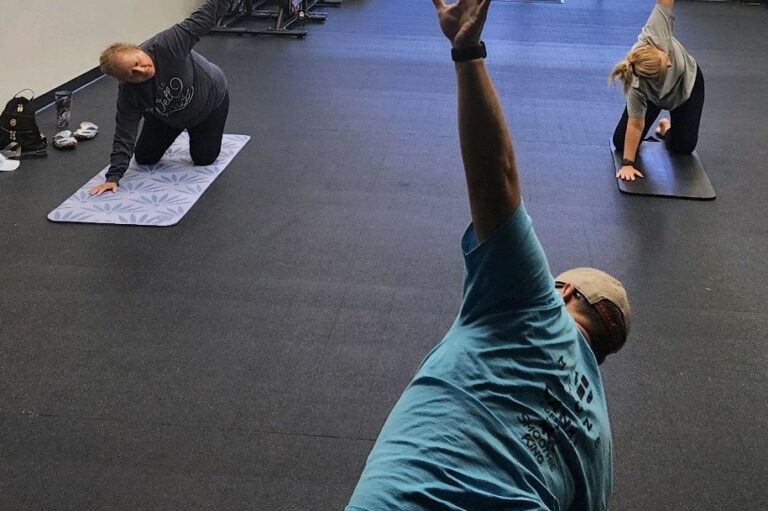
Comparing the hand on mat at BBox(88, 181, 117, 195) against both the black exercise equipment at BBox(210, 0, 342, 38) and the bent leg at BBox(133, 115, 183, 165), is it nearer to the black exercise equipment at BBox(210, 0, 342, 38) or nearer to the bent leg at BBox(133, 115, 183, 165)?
the bent leg at BBox(133, 115, 183, 165)

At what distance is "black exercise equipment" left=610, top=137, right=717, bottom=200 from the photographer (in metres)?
3.53

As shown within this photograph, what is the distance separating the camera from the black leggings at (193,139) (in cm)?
373

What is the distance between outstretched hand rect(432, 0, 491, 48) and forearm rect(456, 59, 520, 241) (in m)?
0.03

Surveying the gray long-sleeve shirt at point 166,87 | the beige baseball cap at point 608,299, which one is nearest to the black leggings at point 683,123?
the gray long-sleeve shirt at point 166,87

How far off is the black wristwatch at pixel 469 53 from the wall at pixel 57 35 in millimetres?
3865

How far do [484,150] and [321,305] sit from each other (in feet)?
5.82

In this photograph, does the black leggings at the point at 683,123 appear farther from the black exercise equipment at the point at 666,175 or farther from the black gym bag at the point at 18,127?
the black gym bag at the point at 18,127

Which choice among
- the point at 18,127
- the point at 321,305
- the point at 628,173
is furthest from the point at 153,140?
the point at 628,173

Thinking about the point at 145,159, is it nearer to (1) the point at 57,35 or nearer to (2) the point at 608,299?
(1) the point at 57,35

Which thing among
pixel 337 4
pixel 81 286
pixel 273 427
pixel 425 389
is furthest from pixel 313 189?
pixel 337 4

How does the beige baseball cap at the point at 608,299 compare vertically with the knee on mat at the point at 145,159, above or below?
above

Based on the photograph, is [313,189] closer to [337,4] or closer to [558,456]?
[558,456]

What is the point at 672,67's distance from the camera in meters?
3.62

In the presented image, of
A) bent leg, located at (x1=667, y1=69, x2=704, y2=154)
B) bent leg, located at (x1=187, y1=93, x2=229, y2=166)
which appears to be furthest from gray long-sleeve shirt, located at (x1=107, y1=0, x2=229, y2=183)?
bent leg, located at (x1=667, y1=69, x2=704, y2=154)
